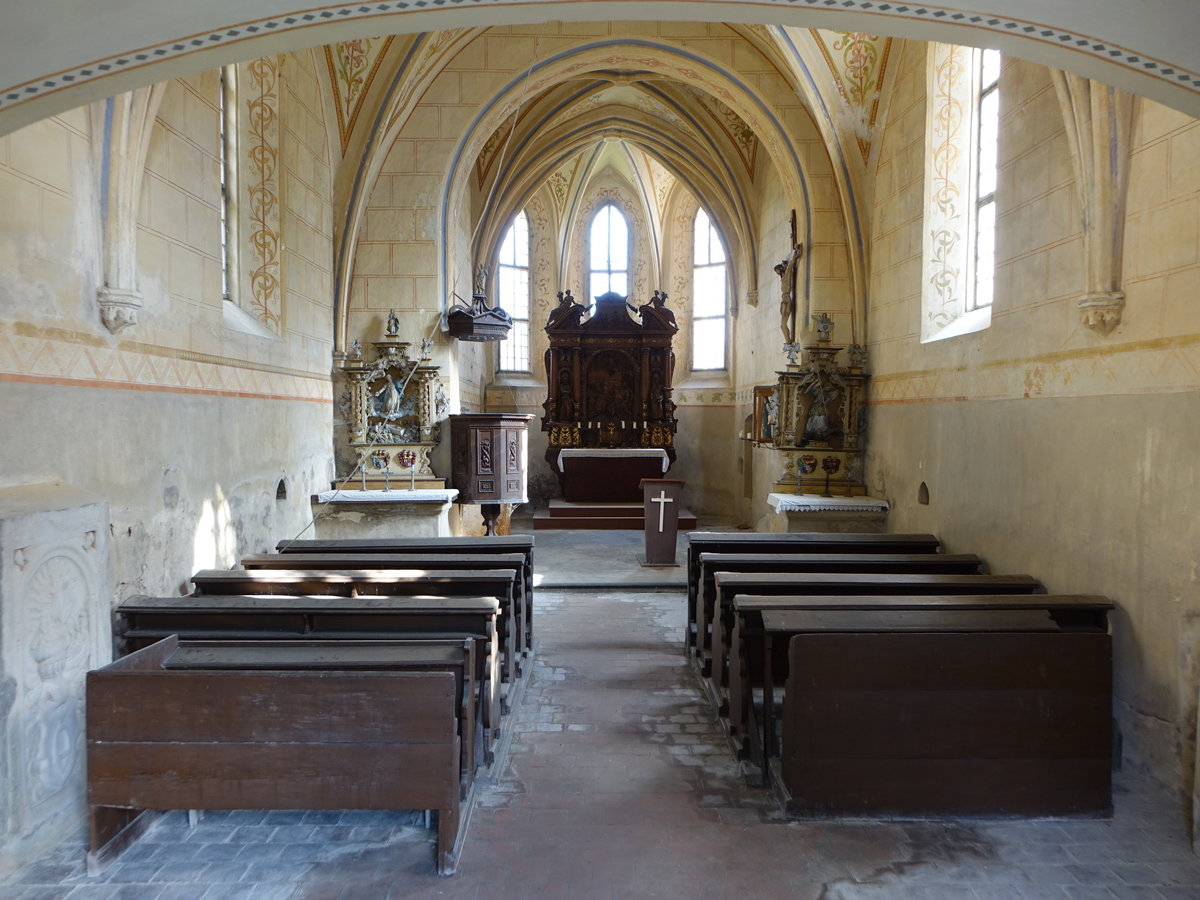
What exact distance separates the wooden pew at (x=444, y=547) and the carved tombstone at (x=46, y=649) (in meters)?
2.38

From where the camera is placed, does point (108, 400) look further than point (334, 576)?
No

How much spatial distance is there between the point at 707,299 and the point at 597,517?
21.5 feet

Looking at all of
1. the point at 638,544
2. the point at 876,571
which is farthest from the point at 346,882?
the point at 638,544

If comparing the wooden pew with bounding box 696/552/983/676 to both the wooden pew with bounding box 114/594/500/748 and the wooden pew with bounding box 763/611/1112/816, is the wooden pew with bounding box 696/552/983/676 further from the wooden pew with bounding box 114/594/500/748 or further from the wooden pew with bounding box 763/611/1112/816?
the wooden pew with bounding box 763/611/1112/816

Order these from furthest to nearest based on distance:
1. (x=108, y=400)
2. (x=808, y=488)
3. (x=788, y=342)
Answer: (x=788, y=342) → (x=808, y=488) → (x=108, y=400)

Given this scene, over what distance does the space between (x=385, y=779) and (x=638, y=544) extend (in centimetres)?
852

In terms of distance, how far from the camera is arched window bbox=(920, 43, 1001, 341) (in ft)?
24.0

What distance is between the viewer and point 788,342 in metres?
10.6

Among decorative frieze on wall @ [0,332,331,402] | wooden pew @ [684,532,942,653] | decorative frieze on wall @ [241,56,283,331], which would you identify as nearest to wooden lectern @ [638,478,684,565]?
wooden pew @ [684,532,942,653]

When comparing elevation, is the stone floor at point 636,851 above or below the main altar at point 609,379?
below

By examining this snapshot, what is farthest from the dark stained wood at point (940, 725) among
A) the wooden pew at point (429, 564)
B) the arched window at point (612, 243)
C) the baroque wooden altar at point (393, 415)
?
the arched window at point (612, 243)

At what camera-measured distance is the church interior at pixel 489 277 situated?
11.6ft

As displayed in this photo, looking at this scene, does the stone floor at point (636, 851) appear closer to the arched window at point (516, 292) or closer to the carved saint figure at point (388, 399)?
the carved saint figure at point (388, 399)

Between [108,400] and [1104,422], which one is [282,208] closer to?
[108,400]
